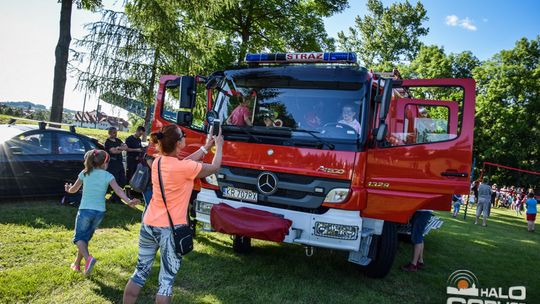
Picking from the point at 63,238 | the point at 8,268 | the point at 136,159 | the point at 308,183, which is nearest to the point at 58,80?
the point at 136,159

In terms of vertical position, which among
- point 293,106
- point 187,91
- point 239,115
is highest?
point 187,91

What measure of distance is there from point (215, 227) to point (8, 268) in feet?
7.78

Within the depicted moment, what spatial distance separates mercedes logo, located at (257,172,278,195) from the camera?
468 cm

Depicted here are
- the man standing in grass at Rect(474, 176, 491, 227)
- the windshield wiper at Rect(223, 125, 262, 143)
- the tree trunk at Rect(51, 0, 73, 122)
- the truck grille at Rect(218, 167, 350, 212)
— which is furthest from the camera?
the man standing in grass at Rect(474, 176, 491, 227)

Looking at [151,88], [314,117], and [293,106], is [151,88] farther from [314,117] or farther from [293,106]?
[314,117]

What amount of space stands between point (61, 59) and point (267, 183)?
8581mm

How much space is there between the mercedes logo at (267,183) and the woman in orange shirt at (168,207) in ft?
4.81

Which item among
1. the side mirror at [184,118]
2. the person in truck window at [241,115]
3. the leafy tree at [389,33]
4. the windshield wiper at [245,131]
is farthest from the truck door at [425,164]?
the leafy tree at [389,33]

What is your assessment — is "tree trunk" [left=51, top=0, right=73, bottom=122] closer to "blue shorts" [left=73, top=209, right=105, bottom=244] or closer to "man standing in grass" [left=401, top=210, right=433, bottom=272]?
"blue shorts" [left=73, top=209, right=105, bottom=244]

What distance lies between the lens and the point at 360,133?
4598 millimetres

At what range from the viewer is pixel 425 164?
4.70 meters

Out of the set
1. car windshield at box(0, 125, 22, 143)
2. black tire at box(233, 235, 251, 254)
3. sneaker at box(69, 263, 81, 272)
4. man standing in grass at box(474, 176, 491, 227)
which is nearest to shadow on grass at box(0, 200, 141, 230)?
car windshield at box(0, 125, 22, 143)

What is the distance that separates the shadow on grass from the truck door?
456 centimetres

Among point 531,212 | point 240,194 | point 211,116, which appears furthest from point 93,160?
point 531,212
